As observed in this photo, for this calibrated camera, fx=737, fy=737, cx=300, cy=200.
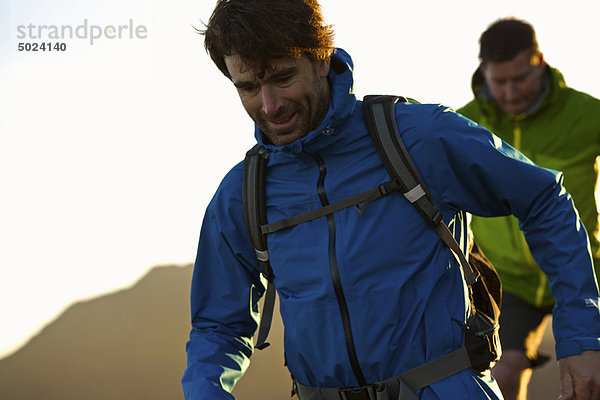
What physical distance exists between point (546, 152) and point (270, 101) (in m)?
2.28

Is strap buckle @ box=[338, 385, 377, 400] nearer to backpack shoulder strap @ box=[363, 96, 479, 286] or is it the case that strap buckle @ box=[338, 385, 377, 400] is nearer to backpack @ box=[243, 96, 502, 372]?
backpack @ box=[243, 96, 502, 372]

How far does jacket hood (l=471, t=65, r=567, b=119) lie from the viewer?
13.1 ft

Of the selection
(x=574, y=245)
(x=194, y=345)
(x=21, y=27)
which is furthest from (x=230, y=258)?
(x=21, y=27)

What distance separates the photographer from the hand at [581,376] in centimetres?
189

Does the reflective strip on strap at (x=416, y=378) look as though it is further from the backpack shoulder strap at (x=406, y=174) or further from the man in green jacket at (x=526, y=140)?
the man in green jacket at (x=526, y=140)

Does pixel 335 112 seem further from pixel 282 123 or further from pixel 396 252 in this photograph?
pixel 396 252

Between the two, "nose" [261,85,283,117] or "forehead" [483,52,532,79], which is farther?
"forehead" [483,52,532,79]

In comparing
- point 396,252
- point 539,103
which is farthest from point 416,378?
point 539,103

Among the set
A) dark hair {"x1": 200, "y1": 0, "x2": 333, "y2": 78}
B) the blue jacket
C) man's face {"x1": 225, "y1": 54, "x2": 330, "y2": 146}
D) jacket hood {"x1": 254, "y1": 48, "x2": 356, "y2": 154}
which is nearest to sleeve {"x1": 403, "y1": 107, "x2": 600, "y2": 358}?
the blue jacket

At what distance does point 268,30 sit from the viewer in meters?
2.15

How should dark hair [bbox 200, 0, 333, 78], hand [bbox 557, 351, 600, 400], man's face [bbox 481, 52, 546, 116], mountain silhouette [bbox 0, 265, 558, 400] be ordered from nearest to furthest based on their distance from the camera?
hand [bbox 557, 351, 600, 400] < dark hair [bbox 200, 0, 333, 78] < man's face [bbox 481, 52, 546, 116] < mountain silhouette [bbox 0, 265, 558, 400]

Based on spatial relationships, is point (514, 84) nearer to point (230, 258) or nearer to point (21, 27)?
point (230, 258)

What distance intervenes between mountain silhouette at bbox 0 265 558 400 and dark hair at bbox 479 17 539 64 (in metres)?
7.44

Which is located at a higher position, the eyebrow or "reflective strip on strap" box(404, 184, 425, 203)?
the eyebrow
